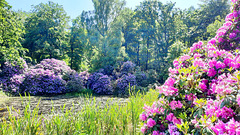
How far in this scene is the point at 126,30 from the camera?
63.8 ft

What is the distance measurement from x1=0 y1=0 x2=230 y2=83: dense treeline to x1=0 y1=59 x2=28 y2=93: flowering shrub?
55 cm

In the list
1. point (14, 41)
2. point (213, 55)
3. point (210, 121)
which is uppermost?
point (14, 41)

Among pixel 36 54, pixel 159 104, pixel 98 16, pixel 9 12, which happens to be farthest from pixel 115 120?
pixel 98 16

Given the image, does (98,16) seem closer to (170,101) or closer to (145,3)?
(145,3)

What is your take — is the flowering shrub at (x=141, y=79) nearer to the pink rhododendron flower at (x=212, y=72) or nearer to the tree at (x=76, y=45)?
the tree at (x=76, y=45)

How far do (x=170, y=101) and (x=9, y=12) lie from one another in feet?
38.1

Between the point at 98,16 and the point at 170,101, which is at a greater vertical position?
the point at 98,16

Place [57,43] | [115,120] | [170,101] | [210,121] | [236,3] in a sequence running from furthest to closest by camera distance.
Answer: [57,43]
[236,3]
[115,120]
[170,101]
[210,121]

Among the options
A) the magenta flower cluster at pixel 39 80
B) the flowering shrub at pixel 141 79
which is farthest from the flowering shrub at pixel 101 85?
the flowering shrub at pixel 141 79

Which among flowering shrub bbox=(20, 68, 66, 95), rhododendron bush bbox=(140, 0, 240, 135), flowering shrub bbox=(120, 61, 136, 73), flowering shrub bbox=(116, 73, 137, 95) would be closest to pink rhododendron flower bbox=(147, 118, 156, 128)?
rhododendron bush bbox=(140, 0, 240, 135)

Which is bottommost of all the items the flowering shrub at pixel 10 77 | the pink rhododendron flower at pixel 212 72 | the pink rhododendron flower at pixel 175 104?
the pink rhododendron flower at pixel 175 104

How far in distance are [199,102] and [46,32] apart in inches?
613

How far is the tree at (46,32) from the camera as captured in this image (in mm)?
14516

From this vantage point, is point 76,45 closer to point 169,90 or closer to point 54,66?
point 54,66
